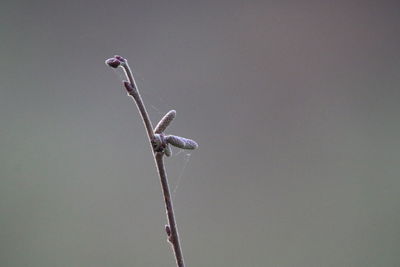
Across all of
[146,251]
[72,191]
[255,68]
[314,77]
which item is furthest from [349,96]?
[72,191]

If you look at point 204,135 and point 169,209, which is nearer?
point 169,209

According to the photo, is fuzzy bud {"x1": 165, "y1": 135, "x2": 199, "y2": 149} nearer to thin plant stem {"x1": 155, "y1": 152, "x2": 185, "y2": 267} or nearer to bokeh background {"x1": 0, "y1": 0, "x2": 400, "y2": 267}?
thin plant stem {"x1": 155, "y1": 152, "x2": 185, "y2": 267}

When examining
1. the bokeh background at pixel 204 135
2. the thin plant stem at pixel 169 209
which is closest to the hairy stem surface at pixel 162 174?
the thin plant stem at pixel 169 209

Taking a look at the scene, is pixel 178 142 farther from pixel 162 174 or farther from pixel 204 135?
pixel 204 135

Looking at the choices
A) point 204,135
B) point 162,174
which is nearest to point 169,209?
point 162,174

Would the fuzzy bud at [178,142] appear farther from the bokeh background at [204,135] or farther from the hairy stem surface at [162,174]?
the bokeh background at [204,135]

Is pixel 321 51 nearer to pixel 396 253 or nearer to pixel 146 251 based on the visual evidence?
pixel 396 253

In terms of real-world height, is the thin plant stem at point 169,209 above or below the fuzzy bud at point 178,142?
below

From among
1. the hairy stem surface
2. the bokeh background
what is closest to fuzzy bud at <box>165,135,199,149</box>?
the hairy stem surface

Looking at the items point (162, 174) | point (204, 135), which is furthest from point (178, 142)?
point (204, 135)
